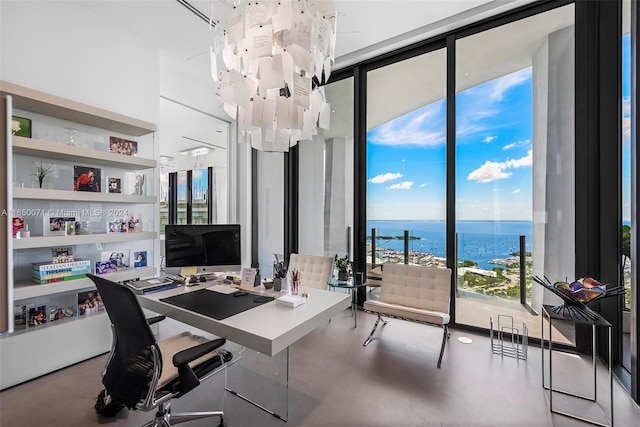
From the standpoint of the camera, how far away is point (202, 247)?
2.60 m

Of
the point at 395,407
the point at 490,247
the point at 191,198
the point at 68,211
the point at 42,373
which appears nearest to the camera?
the point at 395,407

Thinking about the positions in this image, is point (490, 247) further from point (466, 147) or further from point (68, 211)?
point (68, 211)

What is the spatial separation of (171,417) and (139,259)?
1.90 m

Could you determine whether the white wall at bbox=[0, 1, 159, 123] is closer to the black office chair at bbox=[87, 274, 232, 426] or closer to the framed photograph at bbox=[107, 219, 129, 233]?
the framed photograph at bbox=[107, 219, 129, 233]

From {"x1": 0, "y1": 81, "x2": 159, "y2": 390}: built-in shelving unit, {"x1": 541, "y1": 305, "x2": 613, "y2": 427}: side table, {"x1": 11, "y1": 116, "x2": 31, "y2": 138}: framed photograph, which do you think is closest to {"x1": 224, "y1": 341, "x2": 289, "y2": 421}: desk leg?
{"x1": 0, "y1": 81, "x2": 159, "y2": 390}: built-in shelving unit

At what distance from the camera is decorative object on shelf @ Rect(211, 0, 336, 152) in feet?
5.39

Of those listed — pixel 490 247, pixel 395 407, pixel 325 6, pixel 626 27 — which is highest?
pixel 626 27

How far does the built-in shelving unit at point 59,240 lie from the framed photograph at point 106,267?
9 cm

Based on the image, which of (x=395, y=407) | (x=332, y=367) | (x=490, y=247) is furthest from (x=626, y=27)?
(x=332, y=367)

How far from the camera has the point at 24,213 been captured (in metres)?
2.32

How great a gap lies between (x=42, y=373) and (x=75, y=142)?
1.98 meters

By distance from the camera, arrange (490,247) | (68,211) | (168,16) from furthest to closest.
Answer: (490,247) → (168,16) → (68,211)

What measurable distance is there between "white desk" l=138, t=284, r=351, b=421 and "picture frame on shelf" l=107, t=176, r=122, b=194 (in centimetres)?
135

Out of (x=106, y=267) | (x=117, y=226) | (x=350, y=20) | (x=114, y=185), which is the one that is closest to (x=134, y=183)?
(x=114, y=185)
